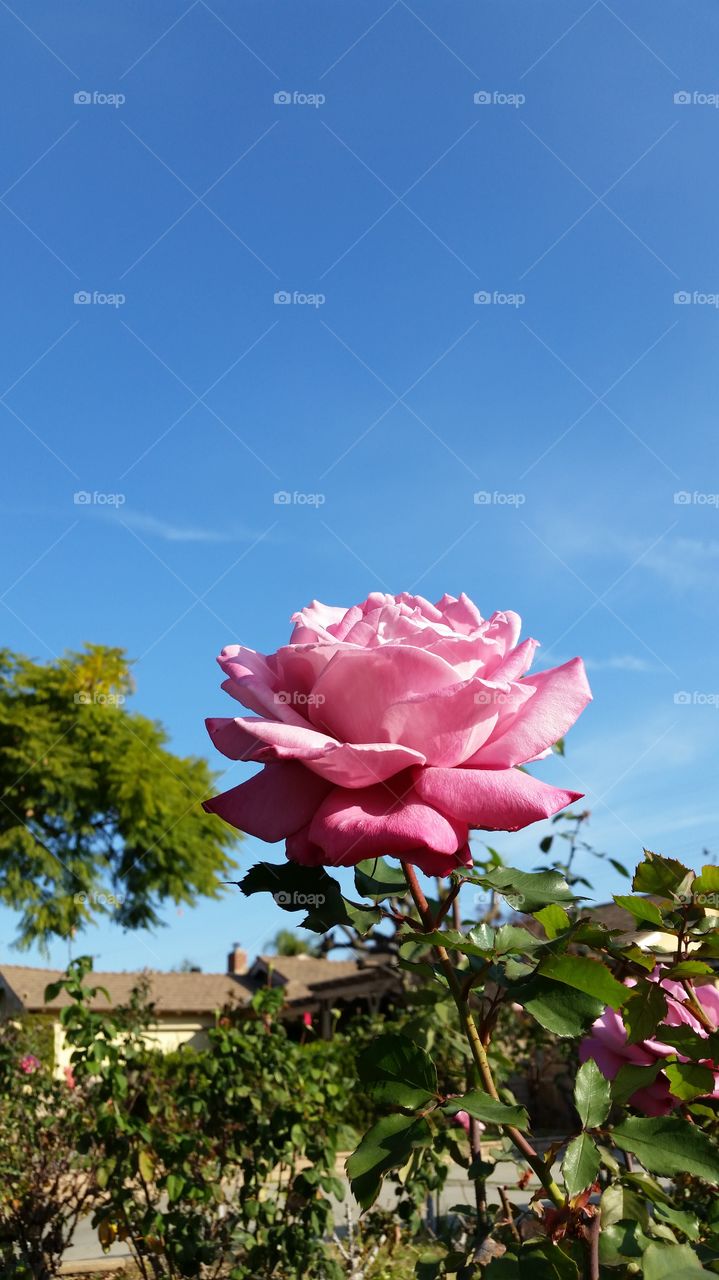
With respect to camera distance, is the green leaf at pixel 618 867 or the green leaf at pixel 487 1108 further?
the green leaf at pixel 618 867

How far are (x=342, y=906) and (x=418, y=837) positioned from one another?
10.7 inches

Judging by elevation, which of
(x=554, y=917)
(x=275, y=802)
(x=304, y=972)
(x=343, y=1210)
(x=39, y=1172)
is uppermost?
(x=304, y=972)

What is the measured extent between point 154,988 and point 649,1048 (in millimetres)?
36356

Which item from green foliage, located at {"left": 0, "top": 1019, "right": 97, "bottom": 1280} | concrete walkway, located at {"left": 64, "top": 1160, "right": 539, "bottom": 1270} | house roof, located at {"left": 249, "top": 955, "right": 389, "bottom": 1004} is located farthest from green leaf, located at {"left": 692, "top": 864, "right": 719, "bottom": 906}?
house roof, located at {"left": 249, "top": 955, "right": 389, "bottom": 1004}

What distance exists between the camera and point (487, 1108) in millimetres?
980

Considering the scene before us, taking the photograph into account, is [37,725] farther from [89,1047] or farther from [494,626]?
[494,626]

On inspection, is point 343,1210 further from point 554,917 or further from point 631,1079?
point 554,917

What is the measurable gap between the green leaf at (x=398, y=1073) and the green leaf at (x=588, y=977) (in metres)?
0.18

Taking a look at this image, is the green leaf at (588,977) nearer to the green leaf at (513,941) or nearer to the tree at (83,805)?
the green leaf at (513,941)

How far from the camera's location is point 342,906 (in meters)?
1.10

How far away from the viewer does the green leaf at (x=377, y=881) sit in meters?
1.16

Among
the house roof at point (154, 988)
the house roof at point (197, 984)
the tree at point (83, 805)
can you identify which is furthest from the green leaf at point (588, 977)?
the house roof at point (154, 988)

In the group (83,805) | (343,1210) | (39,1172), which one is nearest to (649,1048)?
(39,1172)

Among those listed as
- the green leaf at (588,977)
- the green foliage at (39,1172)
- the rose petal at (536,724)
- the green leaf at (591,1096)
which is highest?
the rose petal at (536,724)
